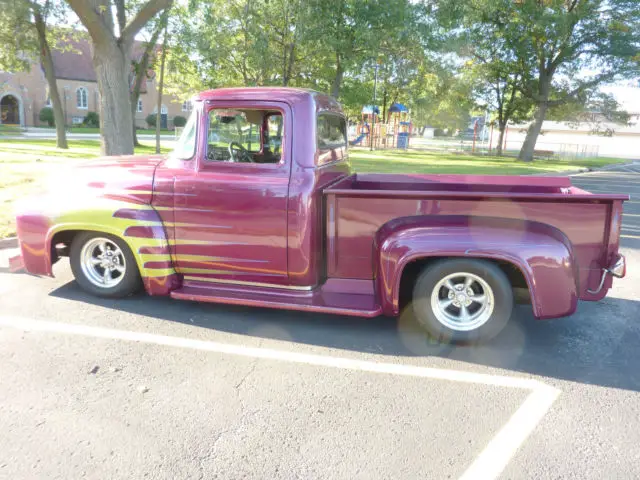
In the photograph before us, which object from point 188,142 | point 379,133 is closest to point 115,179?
point 188,142

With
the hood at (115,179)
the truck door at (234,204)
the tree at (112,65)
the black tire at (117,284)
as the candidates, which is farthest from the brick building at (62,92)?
the truck door at (234,204)

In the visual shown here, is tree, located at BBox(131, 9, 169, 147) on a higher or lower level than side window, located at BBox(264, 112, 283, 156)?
higher

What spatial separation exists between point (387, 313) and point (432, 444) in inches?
52.7

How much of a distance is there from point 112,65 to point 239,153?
821 centimetres

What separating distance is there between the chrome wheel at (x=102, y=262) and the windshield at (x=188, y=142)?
1098 mm

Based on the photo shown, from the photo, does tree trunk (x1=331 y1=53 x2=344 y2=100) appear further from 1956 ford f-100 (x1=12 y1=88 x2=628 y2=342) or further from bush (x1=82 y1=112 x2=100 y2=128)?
bush (x1=82 y1=112 x2=100 y2=128)

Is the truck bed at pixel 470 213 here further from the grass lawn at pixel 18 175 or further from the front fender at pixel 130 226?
the grass lawn at pixel 18 175

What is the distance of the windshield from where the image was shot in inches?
167

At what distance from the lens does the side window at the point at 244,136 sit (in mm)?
4234

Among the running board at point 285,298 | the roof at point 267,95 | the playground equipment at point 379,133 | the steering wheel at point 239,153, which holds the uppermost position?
the playground equipment at point 379,133

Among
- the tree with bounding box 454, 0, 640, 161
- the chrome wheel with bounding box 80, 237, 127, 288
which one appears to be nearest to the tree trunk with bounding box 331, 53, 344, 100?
the tree with bounding box 454, 0, 640, 161

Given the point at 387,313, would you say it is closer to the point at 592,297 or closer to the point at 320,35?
the point at 592,297

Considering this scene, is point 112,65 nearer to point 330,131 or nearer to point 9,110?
point 330,131

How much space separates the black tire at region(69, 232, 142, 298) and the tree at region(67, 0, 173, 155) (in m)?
7.06
